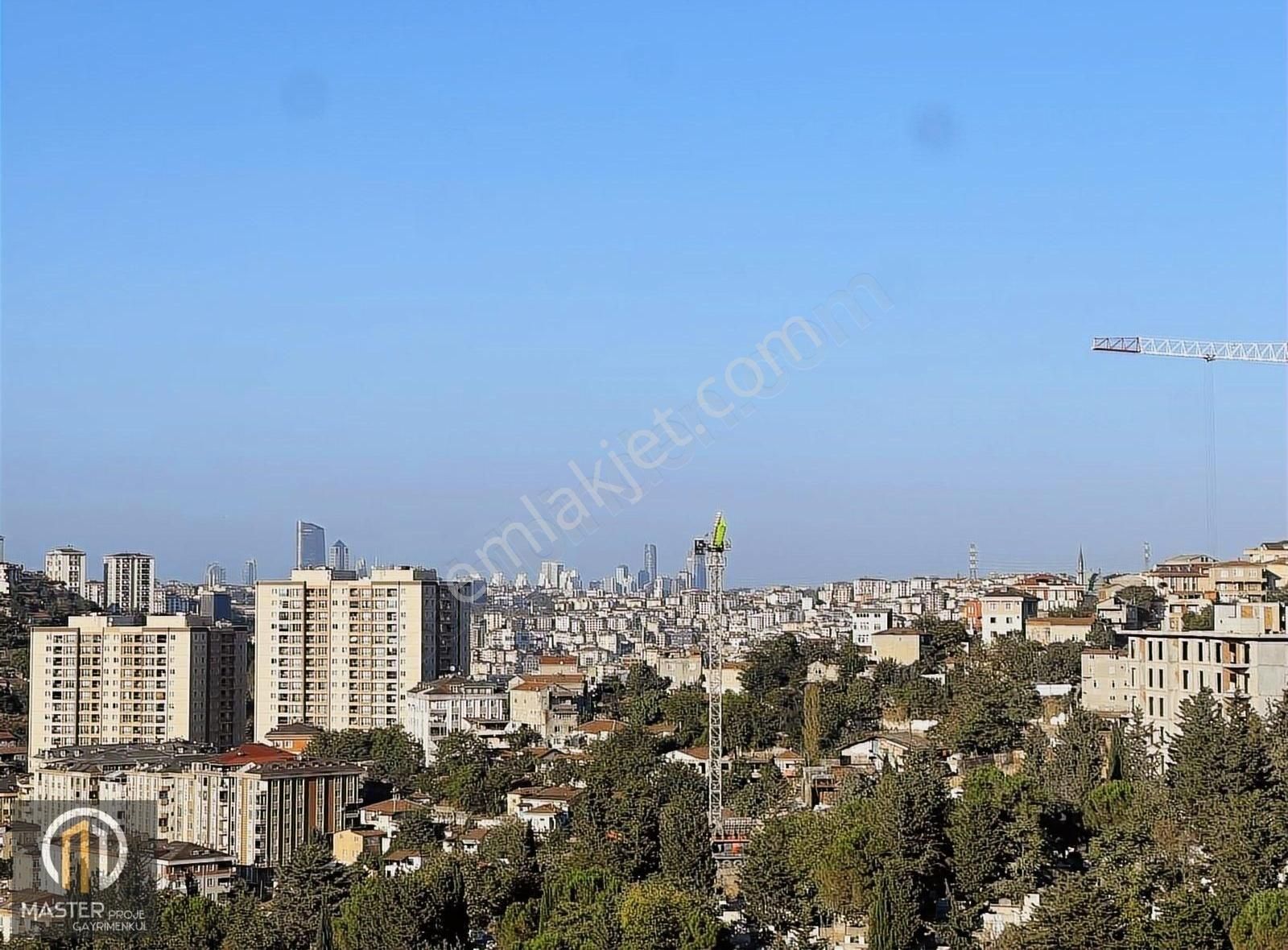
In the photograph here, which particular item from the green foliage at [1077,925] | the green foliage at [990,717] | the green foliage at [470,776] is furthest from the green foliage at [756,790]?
the green foliage at [1077,925]

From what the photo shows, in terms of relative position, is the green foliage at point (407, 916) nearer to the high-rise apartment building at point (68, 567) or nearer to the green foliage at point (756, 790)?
the green foliage at point (756, 790)

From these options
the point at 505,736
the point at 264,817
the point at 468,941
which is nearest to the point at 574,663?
the point at 505,736

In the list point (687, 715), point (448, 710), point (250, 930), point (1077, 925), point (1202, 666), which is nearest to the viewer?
point (1077, 925)

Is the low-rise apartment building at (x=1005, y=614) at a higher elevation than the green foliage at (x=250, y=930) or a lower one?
higher

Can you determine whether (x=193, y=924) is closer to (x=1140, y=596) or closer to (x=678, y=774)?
(x=678, y=774)

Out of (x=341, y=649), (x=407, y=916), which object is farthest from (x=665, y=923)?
(x=341, y=649)

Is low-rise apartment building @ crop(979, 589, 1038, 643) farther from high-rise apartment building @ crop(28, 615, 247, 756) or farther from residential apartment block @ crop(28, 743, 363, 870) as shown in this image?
high-rise apartment building @ crop(28, 615, 247, 756)

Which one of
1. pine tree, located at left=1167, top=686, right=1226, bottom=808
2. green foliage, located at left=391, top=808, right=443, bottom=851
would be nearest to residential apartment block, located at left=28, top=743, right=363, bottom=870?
green foliage, located at left=391, top=808, right=443, bottom=851
